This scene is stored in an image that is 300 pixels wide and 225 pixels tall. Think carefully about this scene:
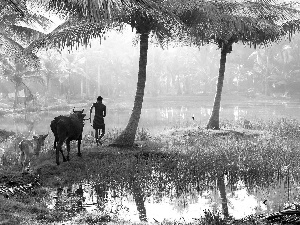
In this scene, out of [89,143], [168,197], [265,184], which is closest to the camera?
[168,197]

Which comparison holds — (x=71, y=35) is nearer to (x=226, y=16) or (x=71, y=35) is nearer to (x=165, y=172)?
(x=165, y=172)

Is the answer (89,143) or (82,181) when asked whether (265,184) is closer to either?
(82,181)

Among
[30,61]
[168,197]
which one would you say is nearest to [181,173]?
[168,197]

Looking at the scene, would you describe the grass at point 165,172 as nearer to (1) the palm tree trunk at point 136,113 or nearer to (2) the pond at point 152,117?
(1) the palm tree trunk at point 136,113

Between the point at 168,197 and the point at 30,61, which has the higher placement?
the point at 30,61

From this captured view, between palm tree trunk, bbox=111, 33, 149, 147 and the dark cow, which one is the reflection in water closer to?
the dark cow

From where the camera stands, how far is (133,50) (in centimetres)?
10525

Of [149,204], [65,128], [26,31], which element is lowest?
[149,204]

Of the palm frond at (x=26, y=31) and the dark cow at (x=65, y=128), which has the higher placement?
the palm frond at (x=26, y=31)

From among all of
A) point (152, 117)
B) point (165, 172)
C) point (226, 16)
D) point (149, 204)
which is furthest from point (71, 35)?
point (152, 117)

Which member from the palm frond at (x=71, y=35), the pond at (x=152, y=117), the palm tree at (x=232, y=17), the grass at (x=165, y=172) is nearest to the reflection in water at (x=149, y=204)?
the grass at (x=165, y=172)

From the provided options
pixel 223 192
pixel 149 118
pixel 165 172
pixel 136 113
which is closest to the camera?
pixel 223 192

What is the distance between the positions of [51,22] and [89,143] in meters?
9.97

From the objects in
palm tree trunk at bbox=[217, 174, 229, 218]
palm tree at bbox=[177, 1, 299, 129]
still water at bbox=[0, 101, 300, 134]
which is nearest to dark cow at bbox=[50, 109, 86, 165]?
palm tree trunk at bbox=[217, 174, 229, 218]
